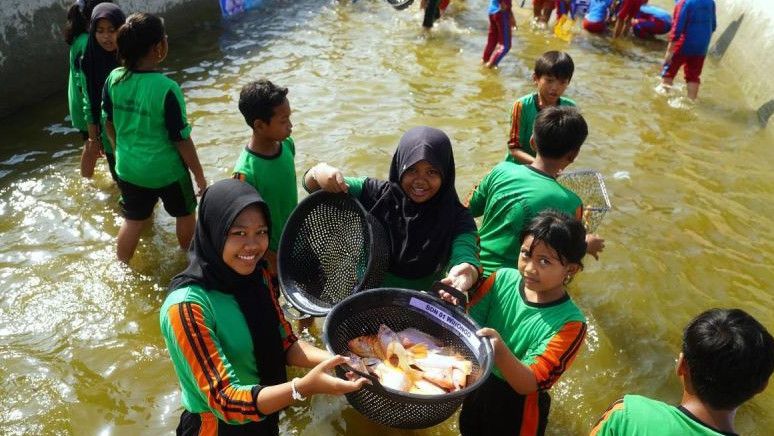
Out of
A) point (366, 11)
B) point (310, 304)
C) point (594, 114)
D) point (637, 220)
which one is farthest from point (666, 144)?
point (366, 11)

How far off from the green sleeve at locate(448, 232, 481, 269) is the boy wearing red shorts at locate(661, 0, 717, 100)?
6715mm

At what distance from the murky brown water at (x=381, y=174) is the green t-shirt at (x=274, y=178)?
3.70ft

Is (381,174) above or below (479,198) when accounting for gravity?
below

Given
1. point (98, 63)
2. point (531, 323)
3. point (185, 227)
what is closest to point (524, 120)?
point (531, 323)

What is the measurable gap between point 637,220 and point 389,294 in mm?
3824

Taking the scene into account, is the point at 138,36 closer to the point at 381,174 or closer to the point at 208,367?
the point at 208,367

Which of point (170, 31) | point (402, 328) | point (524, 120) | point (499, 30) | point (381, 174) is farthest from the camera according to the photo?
point (170, 31)

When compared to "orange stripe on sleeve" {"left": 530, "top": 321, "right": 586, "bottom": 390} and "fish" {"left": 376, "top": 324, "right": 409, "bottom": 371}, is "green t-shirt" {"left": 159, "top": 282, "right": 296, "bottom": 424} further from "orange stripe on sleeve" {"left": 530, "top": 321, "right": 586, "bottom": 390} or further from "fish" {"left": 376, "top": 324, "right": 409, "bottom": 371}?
"orange stripe on sleeve" {"left": 530, "top": 321, "right": 586, "bottom": 390}

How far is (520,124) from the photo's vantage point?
13.4 feet

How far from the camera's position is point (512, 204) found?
9.43 ft

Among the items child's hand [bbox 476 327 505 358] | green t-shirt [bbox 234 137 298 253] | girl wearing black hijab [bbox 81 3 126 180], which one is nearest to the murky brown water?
girl wearing black hijab [bbox 81 3 126 180]

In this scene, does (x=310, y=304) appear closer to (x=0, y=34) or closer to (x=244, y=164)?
(x=244, y=164)

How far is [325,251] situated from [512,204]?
97 centimetres

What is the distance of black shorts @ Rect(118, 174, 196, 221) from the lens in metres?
4.04
